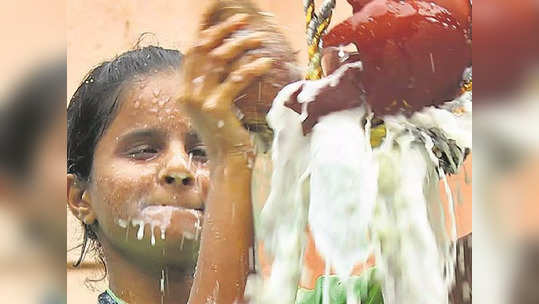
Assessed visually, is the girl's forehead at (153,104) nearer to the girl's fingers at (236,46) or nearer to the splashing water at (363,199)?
the girl's fingers at (236,46)

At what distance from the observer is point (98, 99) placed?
7.13 ft

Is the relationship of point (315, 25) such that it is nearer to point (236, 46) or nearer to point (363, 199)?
point (236, 46)

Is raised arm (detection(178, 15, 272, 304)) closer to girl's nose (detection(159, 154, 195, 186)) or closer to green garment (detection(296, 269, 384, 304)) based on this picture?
girl's nose (detection(159, 154, 195, 186))

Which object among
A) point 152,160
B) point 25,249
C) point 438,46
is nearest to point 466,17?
point 438,46

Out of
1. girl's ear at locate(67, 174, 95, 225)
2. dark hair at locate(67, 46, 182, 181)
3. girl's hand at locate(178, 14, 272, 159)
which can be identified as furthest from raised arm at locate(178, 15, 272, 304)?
girl's ear at locate(67, 174, 95, 225)

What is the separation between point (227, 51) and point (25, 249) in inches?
26.9

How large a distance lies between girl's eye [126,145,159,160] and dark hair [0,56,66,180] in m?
0.23

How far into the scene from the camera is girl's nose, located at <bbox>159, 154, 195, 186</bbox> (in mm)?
2111

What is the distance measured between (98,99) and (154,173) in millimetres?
222

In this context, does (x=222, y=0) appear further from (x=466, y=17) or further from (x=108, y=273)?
(x=108, y=273)

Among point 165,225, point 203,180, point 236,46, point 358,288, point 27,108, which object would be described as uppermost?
point 236,46

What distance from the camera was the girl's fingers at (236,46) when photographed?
2.07 metres

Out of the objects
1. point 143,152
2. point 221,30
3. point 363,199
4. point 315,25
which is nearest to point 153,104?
point 143,152

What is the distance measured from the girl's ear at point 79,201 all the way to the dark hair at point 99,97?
0.06 feet
